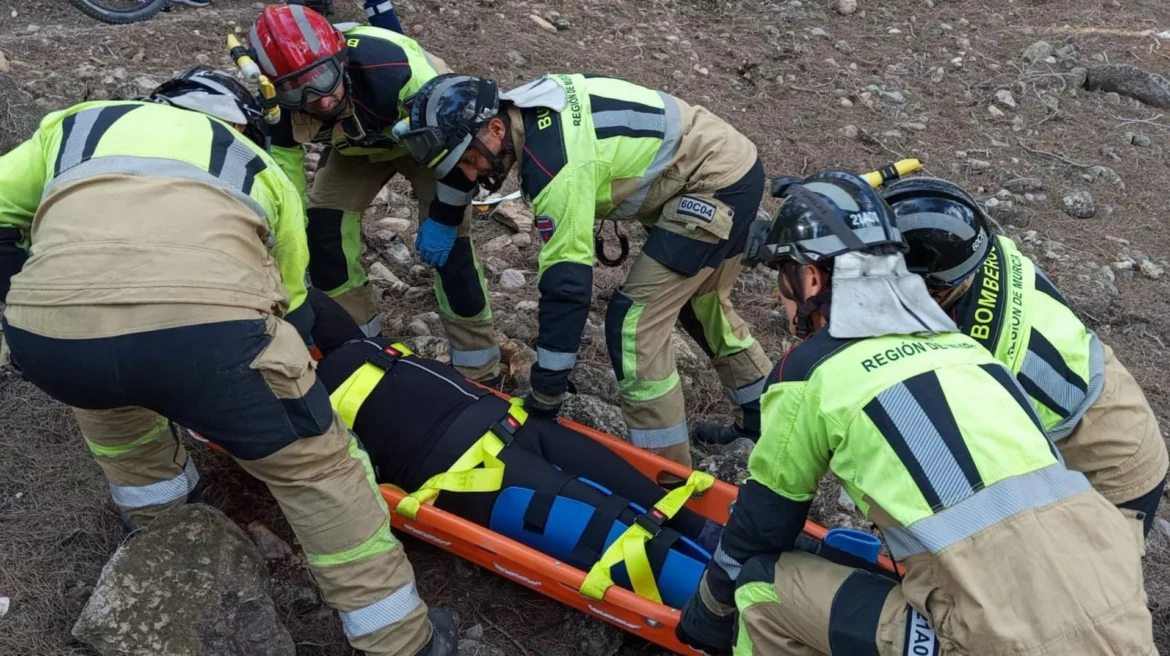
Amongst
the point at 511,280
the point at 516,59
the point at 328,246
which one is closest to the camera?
the point at 328,246

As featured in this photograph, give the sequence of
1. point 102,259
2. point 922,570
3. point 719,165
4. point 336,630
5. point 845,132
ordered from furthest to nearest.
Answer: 1. point 845,132
2. point 719,165
3. point 336,630
4. point 102,259
5. point 922,570

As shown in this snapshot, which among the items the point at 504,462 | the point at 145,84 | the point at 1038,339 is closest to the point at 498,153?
the point at 504,462

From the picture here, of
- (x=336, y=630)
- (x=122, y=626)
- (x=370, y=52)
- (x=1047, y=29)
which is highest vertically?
(x=370, y=52)

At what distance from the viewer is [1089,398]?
104 inches

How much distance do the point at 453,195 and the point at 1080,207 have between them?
455cm

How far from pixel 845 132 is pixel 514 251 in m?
2.97

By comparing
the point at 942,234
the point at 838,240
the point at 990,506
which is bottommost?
the point at 990,506

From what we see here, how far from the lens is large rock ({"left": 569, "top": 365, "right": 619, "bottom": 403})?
169 inches

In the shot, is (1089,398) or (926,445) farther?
(1089,398)

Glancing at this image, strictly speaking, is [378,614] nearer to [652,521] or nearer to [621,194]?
[652,521]

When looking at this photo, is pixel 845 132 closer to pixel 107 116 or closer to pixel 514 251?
pixel 514 251

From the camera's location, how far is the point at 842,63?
25.4ft

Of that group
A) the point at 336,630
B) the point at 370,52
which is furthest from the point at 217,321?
the point at 370,52

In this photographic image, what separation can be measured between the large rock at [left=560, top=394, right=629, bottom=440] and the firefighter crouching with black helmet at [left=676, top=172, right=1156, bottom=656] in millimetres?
1565
